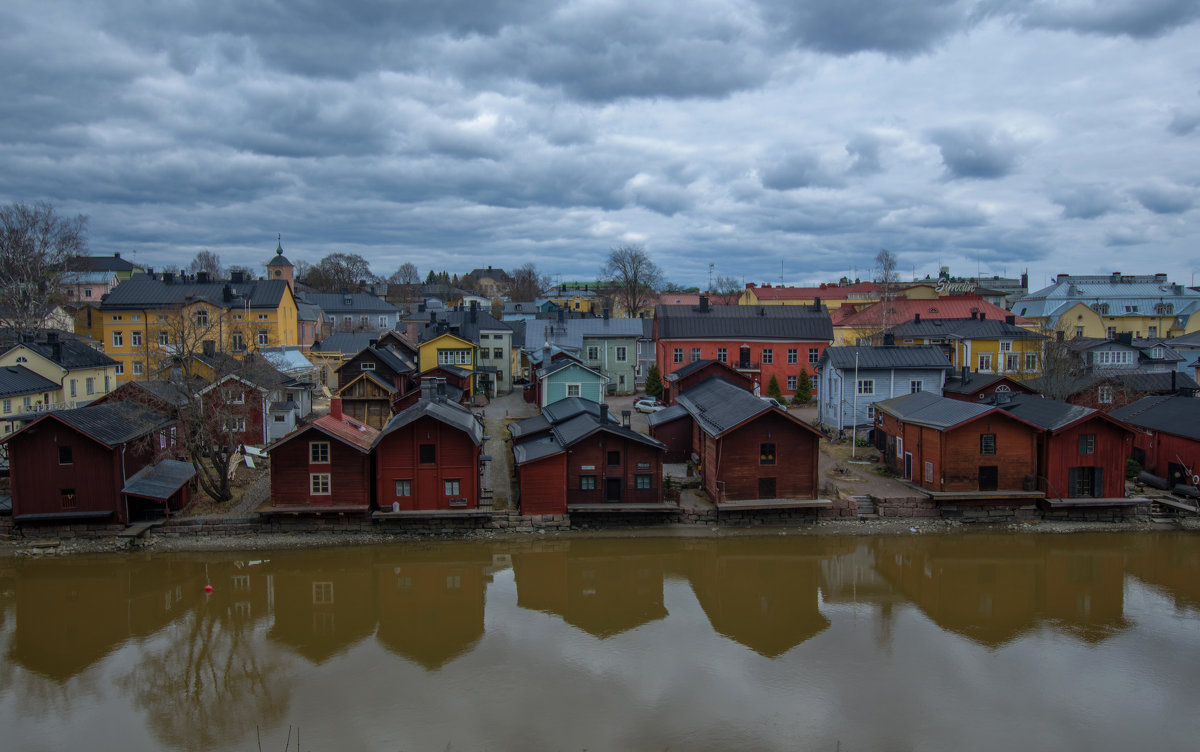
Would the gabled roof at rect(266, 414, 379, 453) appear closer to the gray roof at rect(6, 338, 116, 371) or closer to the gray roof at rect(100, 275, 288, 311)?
the gray roof at rect(6, 338, 116, 371)

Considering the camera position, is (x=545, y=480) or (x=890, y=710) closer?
(x=890, y=710)

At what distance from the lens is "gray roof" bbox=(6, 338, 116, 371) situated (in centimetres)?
3412

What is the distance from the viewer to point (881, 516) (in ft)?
85.1

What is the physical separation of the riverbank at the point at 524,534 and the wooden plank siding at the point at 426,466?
1089mm

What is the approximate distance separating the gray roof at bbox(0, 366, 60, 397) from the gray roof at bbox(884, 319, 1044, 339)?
45.7 metres

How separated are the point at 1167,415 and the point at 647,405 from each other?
79.9ft

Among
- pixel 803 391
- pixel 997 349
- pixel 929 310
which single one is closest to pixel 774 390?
pixel 803 391

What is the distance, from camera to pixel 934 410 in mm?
28047

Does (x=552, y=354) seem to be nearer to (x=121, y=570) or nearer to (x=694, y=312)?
(x=694, y=312)

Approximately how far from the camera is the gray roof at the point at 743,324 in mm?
48656

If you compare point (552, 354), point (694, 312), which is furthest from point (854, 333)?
point (552, 354)

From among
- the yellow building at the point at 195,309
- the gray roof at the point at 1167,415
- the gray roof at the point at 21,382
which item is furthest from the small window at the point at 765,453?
the yellow building at the point at 195,309

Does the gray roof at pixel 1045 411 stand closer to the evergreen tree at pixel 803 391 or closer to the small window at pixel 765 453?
the small window at pixel 765 453

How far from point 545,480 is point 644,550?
161 inches
